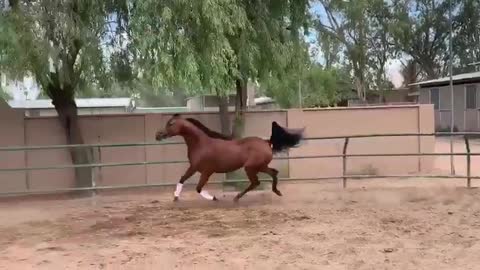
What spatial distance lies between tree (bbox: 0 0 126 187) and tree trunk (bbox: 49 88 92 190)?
0.45 m

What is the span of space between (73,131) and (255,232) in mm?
6255

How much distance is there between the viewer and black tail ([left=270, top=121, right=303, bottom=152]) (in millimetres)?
9844

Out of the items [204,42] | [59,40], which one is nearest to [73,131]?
[59,40]

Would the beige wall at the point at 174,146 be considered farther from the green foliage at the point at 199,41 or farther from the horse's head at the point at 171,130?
the horse's head at the point at 171,130

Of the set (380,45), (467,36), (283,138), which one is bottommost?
(283,138)

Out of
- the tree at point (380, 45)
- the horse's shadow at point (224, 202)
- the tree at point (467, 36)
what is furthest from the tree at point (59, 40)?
the tree at point (467, 36)

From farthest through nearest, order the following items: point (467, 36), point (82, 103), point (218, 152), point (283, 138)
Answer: point (467, 36) → point (82, 103) → point (283, 138) → point (218, 152)

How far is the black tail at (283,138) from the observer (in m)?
9.84

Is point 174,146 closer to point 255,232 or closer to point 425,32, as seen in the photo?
point 255,232

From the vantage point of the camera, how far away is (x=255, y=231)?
745cm

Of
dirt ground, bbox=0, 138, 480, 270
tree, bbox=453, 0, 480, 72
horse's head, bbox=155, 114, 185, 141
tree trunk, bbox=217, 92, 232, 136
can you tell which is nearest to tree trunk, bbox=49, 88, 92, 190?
dirt ground, bbox=0, 138, 480, 270

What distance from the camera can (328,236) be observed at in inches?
278

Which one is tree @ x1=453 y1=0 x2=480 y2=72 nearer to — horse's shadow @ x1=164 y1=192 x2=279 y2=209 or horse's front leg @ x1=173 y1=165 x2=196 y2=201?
horse's shadow @ x1=164 y1=192 x2=279 y2=209

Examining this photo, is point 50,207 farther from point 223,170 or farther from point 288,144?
point 288,144
